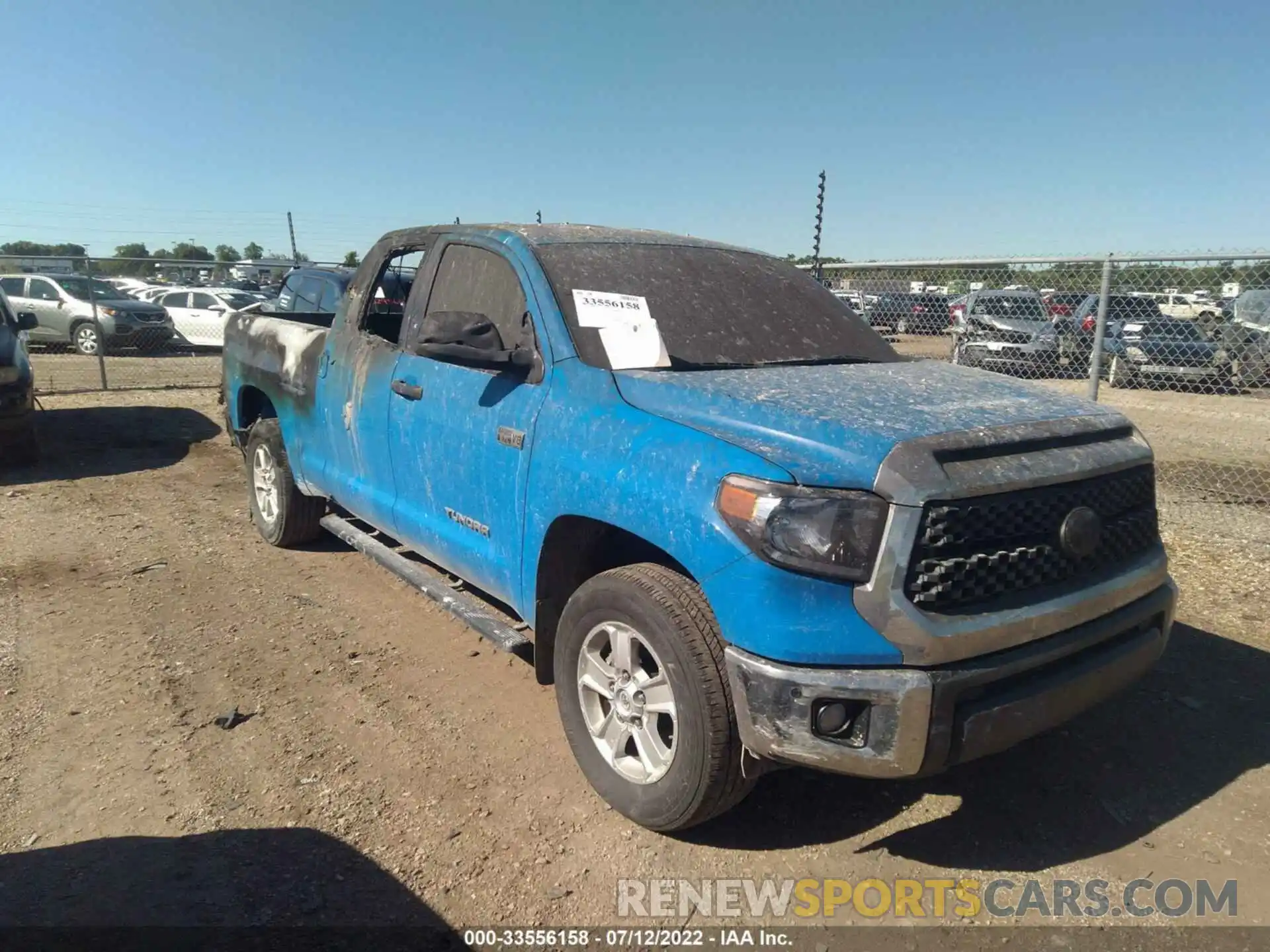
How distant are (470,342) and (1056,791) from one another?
2.71m

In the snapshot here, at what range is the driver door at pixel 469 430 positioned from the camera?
324 cm

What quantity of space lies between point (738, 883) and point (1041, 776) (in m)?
1.36

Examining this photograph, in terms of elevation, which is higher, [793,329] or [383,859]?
[793,329]

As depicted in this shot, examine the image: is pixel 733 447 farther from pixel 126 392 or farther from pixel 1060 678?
pixel 126 392

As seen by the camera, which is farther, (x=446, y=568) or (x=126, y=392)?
(x=126, y=392)

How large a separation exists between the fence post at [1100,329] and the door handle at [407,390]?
4.93 m

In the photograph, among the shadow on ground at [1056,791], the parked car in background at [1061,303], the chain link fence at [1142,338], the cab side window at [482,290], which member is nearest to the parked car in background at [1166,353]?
the chain link fence at [1142,338]

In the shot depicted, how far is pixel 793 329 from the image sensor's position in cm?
372

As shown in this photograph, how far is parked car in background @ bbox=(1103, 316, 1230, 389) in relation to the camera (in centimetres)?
768

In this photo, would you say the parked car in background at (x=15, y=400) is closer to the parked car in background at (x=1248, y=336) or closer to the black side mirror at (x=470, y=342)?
the black side mirror at (x=470, y=342)

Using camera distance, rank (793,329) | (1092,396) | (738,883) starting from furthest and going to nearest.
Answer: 1. (1092,396)
2. (793,329)
3. (738,883)

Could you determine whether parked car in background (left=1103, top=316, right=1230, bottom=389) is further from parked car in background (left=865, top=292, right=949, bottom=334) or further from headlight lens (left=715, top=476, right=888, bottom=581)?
headlight lens (left=715, top=476, right=888, bottom=581)

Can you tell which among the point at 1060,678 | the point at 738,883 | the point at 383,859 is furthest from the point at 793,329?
the point at 383,859

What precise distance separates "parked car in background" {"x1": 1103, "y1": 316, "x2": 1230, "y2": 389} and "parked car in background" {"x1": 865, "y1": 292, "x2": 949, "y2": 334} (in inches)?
58.9
